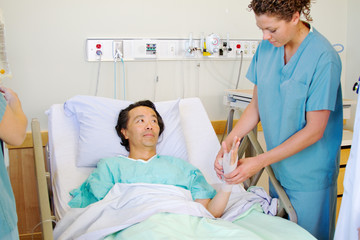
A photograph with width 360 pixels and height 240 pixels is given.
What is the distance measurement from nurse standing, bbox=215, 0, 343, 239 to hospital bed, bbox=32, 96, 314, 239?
0.13 m

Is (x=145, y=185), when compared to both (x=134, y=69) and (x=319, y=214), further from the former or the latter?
(x=134, y=69)

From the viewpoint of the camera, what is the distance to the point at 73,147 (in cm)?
206

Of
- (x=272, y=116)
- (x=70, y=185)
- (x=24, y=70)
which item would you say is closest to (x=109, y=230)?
(x=70, y=185)

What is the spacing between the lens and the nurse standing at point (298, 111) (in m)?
1.51

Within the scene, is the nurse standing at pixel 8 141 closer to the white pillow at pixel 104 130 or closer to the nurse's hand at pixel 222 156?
the nurse's hand at pixel 222 156

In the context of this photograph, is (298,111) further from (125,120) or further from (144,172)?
(125,120)

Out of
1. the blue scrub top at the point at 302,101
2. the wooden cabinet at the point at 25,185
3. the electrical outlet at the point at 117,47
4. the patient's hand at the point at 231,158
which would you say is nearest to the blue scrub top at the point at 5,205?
the patient's hand at the point at 231,158

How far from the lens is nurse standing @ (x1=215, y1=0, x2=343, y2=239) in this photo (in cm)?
151

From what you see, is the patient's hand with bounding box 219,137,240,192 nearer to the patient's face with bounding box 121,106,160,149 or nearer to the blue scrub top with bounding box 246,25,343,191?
the blue scrub top with bounding box 246,25,343,191

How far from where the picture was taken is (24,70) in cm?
232

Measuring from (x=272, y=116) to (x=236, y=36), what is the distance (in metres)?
1.12

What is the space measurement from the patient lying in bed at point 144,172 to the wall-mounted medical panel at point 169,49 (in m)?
0.58

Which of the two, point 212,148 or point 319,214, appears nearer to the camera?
point 319,214

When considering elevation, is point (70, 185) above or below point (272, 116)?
below
